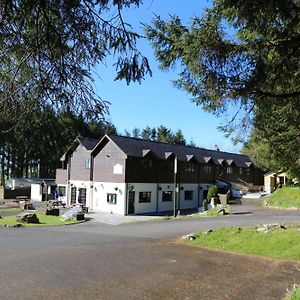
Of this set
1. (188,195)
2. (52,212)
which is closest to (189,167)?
(188,195)

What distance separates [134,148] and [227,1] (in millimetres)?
37588

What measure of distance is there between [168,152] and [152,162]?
3.41m

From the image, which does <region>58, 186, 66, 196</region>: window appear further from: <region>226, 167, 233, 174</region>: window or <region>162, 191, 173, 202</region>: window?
<region>226, 167, 233, 174</region>: window

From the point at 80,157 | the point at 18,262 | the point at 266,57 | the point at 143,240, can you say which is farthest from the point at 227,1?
the point at 80,157

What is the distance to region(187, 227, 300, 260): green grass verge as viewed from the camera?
17859mm

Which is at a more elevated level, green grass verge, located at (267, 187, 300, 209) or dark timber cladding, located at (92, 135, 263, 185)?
dark timber cladding, located at (92, 135, 263, 185)

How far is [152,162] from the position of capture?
4600 centimetres

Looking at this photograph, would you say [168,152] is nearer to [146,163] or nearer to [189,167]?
[189,167]

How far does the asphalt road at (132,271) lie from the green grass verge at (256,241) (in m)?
0.92

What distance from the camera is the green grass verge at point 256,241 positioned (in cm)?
1786

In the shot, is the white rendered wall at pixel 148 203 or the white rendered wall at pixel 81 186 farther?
the white rendered wall at pixel 81 186

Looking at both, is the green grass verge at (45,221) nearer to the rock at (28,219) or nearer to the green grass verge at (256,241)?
the rock at (28,219)

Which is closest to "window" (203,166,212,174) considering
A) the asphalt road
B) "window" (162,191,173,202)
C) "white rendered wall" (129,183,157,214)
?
"window" (162,191,173,202)

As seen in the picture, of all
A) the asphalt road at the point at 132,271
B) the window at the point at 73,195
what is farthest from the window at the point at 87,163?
the asphalt road at the point at 132,271
